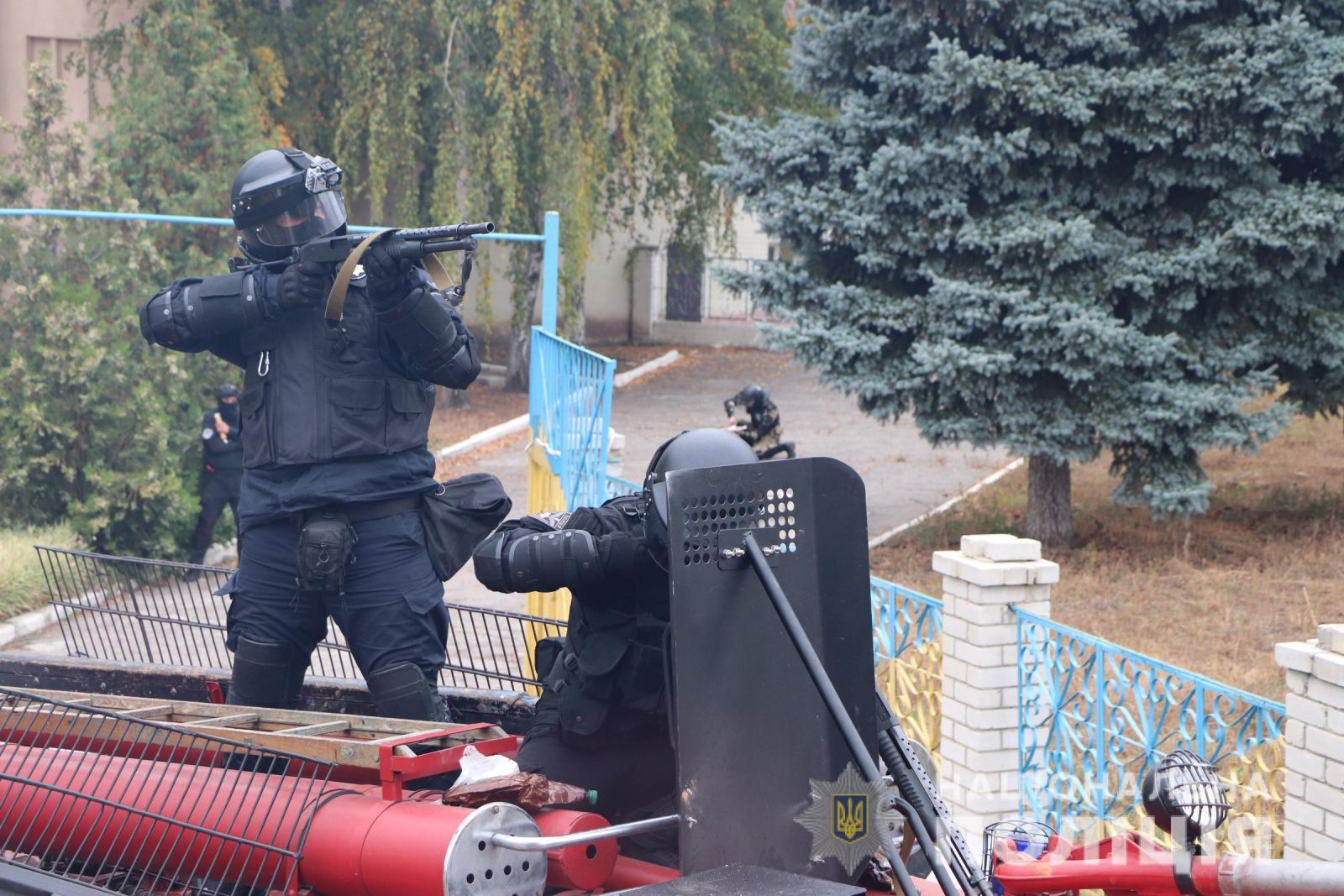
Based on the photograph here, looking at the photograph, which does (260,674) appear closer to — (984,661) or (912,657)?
(984,661)

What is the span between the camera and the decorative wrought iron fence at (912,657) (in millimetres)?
5852

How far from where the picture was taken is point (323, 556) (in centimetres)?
360

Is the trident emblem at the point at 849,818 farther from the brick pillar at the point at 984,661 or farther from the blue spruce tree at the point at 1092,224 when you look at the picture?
the blue spruce tree at the point at 1092,224

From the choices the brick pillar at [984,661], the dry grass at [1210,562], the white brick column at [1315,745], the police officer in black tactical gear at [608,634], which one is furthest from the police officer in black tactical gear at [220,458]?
the white brick column at [1315,745]

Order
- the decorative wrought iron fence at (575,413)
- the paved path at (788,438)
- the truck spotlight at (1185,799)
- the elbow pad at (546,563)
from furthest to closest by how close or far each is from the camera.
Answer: the paved path at (788,438) < the decorative wrought iron fence at (575,413) < the elbow pad at (546,563) < the truck spotlight at (1185,799)

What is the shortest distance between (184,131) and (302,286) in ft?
34.4

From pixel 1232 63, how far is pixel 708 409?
1040 cm

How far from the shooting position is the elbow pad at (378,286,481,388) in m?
3.72

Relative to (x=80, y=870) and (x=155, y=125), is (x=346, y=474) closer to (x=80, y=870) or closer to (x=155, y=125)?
(x=80, y=870)

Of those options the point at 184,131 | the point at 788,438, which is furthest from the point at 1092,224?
the point at 184,131

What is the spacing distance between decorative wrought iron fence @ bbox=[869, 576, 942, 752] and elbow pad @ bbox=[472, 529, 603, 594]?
9.85 feet

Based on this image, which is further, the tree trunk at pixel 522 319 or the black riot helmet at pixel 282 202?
the tree trunk at pixel 522 319

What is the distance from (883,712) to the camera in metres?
2.64

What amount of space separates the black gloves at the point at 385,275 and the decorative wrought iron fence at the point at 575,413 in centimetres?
303
